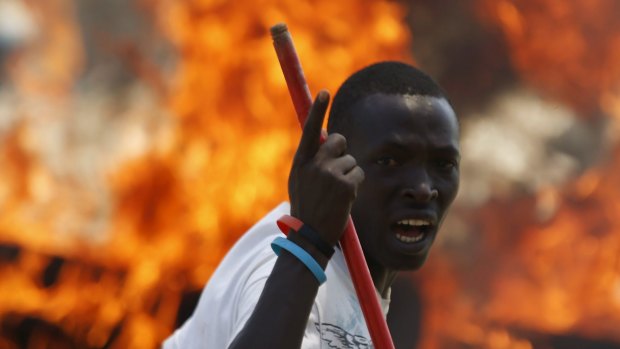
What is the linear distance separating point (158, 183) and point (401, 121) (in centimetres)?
609

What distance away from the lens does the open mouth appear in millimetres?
3133

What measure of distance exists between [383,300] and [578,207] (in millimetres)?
7194

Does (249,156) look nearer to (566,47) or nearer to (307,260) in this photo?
(566,47)

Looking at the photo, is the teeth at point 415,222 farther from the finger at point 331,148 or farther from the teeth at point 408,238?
the finger at point 331,148

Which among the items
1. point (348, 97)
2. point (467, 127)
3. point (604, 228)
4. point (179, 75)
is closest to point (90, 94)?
point (179, 75)

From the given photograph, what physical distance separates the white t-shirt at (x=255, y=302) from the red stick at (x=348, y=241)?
0.75ft

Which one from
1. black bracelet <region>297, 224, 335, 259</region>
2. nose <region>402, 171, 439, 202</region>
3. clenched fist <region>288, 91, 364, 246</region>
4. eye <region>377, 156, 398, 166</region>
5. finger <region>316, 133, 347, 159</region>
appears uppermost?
eye <region>377, 156, 398, 166</region>

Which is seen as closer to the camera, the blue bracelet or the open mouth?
the blue bracelet

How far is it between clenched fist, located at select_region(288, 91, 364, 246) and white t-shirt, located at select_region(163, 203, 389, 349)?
0.32 m

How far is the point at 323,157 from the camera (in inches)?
93.6

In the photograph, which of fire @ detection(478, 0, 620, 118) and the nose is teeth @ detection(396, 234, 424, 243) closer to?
the nose

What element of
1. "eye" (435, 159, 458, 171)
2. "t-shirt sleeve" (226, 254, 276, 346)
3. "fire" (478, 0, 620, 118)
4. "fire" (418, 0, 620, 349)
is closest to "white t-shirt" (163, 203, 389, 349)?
"t-shirt sleeve" (226, 254, 276, 346)

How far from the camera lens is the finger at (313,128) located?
231cm

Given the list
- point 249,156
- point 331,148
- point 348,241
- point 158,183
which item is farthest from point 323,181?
point 249,156
